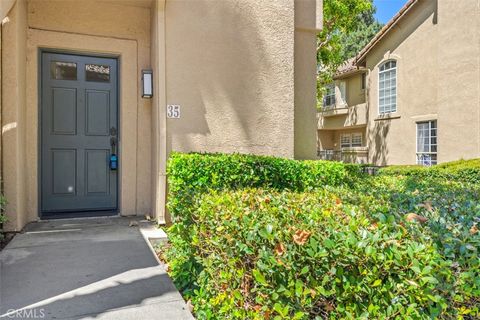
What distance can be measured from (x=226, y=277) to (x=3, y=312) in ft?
6.00

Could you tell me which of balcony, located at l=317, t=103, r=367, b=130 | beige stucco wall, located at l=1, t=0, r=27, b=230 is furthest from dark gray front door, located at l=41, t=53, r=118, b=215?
balcony, located at l=317, t=103, r=367, b=130

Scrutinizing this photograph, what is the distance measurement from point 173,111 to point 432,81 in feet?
40.8

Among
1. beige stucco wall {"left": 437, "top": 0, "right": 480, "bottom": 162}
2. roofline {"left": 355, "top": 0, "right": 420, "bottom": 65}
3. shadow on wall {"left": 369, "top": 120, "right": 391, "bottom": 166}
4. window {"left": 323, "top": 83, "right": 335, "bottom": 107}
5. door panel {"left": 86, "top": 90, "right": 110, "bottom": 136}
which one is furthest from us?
window {"left": 323, "top": 83, "right": 335, "bottom": 107}

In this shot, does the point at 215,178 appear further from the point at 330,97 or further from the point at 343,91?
the point at 330,97

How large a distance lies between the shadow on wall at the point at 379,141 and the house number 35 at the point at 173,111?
13.7 m

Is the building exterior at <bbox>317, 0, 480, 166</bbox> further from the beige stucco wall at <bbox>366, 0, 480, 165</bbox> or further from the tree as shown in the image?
the tree

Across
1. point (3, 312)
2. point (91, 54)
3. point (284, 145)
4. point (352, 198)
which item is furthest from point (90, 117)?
point (352, 198)

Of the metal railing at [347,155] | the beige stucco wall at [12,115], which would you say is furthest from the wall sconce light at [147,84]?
the metal railing at [347,155]

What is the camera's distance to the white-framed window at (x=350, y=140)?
21.9 metres

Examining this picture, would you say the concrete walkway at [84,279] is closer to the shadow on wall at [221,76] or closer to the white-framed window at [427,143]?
the shadow on wall at [221,76]

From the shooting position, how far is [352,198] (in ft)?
9.40

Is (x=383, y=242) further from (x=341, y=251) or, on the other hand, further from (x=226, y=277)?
(x=226, y=277)

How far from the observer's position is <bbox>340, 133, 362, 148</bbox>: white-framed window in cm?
2191

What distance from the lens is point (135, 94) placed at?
6.27 metres
